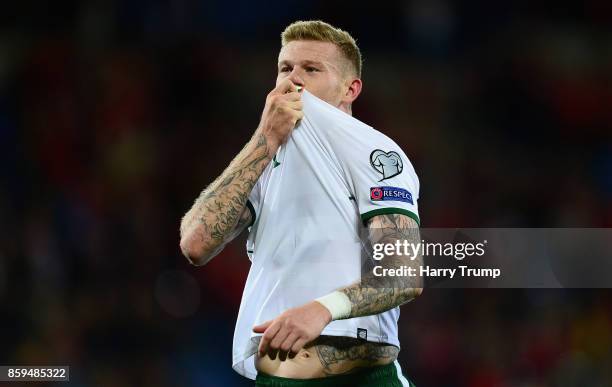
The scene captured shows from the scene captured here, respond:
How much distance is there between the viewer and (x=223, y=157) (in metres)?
7.73

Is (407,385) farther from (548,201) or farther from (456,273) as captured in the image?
(548,201)

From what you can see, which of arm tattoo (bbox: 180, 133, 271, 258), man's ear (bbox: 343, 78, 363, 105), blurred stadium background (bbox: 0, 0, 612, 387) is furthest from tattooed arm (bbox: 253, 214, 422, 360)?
blurred stadium background (bbox: 0, 0, 612, 387)

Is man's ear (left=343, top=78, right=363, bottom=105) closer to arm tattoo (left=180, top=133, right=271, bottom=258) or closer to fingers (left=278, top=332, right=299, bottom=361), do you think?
arm tattoo (left=180, top=133, right=271, bottom=258)

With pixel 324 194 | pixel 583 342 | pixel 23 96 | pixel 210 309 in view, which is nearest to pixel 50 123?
pixel 23 96

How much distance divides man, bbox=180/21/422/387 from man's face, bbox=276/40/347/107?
0.20 m

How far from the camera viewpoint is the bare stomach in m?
2.81

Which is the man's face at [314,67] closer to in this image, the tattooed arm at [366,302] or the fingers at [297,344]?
the tattooed arm at [366,302]

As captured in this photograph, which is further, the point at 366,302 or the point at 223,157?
the point at 223,157

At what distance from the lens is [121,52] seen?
27.5 feet

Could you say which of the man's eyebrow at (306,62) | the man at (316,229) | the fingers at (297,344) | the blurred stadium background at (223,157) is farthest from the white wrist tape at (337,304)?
the blurred stadium background at (223,157)

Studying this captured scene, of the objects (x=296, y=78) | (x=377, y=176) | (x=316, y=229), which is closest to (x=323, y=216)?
(x=316, y=229)

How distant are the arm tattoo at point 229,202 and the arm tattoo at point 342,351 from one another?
53 centimetres

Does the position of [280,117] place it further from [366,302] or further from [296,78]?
[366,302]

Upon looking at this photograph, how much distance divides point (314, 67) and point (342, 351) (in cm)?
119
